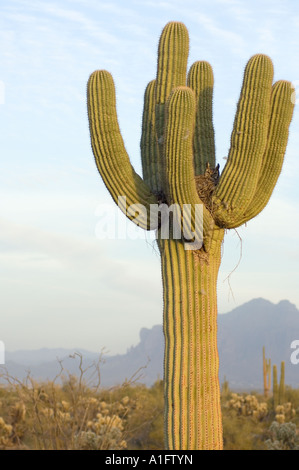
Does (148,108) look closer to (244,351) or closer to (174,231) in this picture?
(174,231)

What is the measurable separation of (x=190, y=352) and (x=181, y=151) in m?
2.20

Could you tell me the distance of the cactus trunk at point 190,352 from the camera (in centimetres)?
734

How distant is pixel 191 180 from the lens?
7402 millimetres

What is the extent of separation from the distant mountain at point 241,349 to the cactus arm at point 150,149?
286 feet

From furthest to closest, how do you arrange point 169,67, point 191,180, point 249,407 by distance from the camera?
point 249,407
point 169,67
point 191,180

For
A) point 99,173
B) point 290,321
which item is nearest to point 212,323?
point 99,173

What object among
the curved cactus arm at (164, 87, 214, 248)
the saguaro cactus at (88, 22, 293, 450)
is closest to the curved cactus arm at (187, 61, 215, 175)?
the saguaro cactus at (88, 22, 293, 450)

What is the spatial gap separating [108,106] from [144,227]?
1.51m

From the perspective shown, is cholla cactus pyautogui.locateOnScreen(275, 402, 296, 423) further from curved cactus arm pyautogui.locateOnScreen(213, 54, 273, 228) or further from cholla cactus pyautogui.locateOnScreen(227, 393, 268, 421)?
curved cactus arm pyautogui.locateOnScreen(213, 54, 273, 228)

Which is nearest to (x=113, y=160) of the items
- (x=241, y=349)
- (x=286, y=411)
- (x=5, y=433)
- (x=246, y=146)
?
(x=246, y=146)

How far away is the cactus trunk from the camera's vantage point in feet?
24.1

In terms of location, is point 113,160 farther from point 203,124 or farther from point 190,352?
point 190,352

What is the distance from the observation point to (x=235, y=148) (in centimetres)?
780

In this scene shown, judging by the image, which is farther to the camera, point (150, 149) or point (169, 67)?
point (150, 149)
